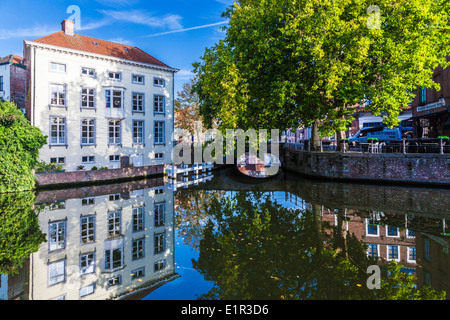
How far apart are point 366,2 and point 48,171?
26.9 m

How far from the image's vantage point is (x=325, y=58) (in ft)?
67.0

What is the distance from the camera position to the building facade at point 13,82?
27.6 metres

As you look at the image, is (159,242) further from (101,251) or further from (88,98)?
(88,98)

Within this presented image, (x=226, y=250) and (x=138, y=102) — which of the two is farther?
(x=138, y=102)

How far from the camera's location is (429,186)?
68.8ft

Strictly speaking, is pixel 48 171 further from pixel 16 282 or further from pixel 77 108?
pixel 16 282

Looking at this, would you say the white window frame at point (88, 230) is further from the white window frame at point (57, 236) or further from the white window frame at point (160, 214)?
the white window frame at point (160, 214)

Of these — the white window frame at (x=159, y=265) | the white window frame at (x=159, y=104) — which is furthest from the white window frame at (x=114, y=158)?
the white window frame at (x=159, y=265)

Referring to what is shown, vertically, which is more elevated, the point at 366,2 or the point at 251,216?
the point at 366,2

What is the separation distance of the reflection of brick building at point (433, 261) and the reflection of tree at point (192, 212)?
231 inches

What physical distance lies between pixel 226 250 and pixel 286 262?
5.85ft

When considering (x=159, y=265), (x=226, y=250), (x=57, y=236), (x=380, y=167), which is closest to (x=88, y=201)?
(x=57, y=236)

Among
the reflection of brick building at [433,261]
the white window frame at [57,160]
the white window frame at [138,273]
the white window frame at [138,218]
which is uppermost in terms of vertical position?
the white window frame at [57,160]

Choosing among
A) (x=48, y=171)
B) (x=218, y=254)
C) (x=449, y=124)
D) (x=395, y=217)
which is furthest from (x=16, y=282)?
(x=449, y=124)
